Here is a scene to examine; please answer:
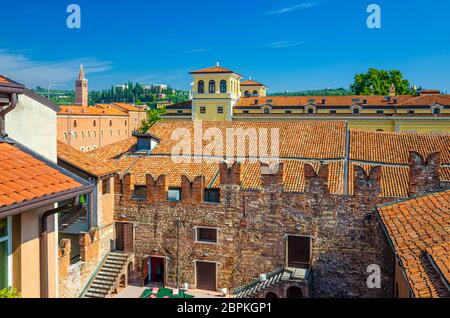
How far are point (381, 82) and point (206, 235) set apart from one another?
55.5m

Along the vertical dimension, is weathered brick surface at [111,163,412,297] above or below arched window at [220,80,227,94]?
below

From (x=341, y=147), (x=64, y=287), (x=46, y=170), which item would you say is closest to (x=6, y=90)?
(x=46, y=170)

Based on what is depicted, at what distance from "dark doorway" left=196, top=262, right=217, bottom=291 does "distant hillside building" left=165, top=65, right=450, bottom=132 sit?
35.5 m

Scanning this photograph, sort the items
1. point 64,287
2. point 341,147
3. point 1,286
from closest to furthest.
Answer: point 1,286 → point 64,287 → point 341,147

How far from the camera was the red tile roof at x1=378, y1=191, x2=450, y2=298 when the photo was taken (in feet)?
23.3

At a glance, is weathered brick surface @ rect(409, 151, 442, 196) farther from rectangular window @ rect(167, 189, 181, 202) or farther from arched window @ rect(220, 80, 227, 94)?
arched window @ rect(220, 80, 227, 94)

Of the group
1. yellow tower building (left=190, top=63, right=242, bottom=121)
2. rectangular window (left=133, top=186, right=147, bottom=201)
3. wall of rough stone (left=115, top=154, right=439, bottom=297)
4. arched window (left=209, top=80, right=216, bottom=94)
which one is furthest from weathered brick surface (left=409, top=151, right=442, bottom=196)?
arched window (left=209, top=80, right=216, bottom=94)

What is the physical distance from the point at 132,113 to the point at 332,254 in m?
80.5

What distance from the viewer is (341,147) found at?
21344 mm

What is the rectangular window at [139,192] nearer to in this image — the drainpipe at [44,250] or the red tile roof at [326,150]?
the red tile roof at [326,150]

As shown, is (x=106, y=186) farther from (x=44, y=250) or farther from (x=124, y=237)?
(x=44, y=250)

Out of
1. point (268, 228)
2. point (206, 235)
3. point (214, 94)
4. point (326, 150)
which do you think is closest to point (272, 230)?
point (268, 228)

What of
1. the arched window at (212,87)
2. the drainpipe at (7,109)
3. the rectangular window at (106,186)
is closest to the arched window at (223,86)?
the arched window at (212,87)
